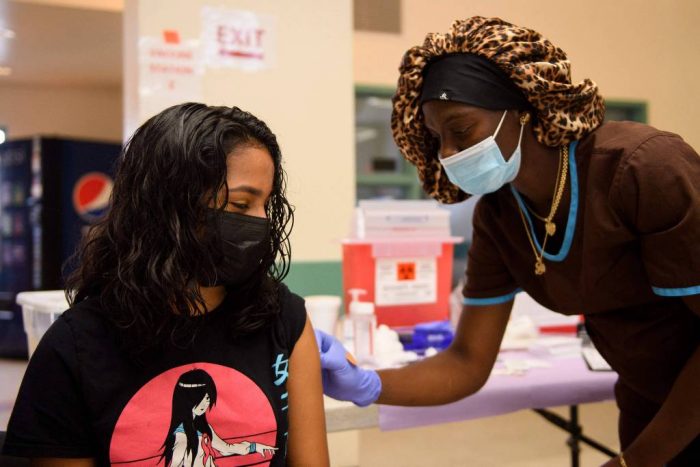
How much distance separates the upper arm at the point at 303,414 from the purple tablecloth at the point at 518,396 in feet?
1.24

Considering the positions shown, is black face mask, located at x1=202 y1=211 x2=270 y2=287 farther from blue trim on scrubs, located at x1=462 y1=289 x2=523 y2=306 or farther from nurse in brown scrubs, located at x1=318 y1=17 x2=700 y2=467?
blue trim on scrubs, located at x1=462 y1=289 x2=523 y2=306

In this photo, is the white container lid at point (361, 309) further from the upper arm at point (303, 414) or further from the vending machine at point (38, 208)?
the vending machine at point (38, 208)

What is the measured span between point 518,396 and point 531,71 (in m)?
0.91

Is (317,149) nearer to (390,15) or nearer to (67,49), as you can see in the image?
(390,15)

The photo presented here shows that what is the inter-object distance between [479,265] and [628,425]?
522 millimetres

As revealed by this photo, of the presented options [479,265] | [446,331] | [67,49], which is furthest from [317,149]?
[67,49]

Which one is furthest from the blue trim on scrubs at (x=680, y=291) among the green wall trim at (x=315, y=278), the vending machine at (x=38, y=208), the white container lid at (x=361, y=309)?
the vending machine at (x=38, y=208)

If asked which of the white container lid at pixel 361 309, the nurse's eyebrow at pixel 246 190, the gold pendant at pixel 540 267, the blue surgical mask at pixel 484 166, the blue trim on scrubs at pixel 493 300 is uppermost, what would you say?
the blue surgical mask at pixel 484 166

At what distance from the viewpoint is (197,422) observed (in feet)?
3.14

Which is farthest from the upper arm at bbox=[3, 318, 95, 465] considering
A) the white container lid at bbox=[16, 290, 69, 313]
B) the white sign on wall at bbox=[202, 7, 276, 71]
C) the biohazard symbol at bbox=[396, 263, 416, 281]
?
the white sign on wall at bbox=[202, 7, 276, 71]

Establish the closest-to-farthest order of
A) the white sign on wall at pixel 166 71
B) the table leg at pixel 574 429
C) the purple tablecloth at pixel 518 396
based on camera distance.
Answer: the purple tablecloth at pixel 518 396
the table leg at pixel 574 429
the white sign on wall at pixel 166 71

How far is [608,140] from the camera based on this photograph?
114 centimetres

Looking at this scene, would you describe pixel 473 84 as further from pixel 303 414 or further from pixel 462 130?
pixel 303 414

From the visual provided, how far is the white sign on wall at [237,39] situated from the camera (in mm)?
2602
